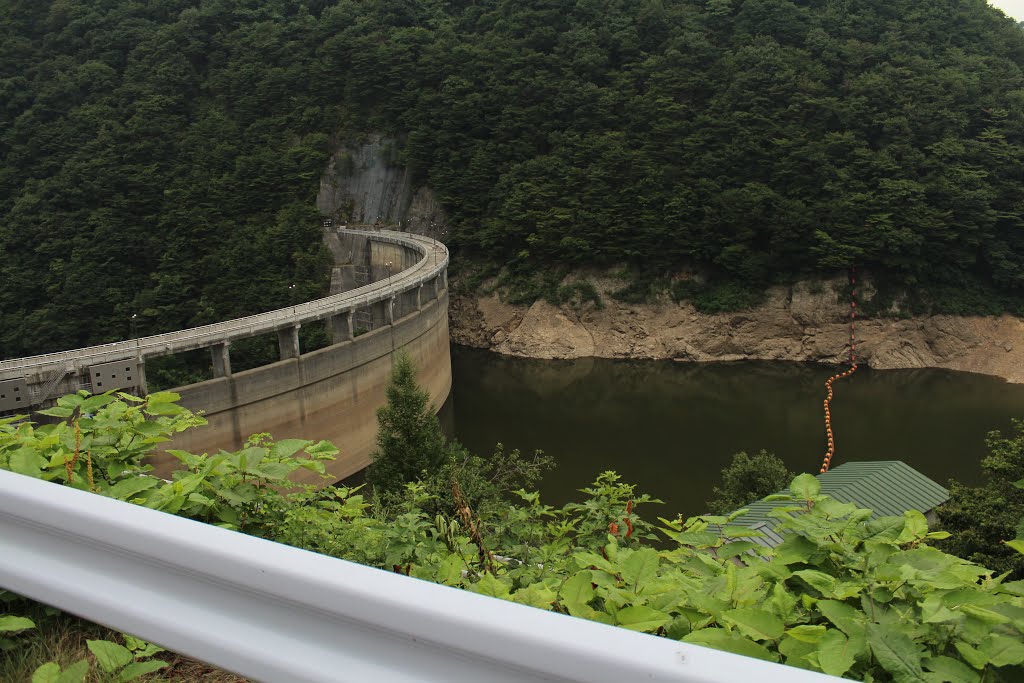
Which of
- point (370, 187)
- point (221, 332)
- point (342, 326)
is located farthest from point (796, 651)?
point (370, 187)

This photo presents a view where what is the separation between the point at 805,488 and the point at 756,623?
1026 mm

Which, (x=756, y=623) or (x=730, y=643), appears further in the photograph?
(x=756, y=623)

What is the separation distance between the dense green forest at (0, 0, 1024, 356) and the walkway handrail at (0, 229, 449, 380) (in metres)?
11.5

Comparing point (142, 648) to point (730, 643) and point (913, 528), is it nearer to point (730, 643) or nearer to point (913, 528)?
point (730, 643)

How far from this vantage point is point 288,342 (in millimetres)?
26828

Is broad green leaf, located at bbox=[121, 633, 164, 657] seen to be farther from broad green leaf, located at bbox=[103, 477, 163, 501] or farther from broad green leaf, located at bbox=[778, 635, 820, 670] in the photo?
broad green leaf, located at bbox=[778, 635, 820, 670]

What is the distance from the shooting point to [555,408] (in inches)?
1420

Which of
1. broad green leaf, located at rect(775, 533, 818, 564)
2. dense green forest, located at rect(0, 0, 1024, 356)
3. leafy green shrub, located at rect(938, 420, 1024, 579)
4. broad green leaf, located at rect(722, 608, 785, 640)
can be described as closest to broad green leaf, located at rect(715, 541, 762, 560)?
broad green leaf, located at rect(775, 533, 818, 564)

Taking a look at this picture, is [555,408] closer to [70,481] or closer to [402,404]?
[402,404]

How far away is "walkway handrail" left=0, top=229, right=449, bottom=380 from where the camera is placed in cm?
2231

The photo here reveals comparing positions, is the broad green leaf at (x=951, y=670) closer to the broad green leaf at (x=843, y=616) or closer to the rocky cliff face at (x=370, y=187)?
the broad green leaf at (x=843, y=616)

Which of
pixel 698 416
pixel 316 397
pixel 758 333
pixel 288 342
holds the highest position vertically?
pixel 288 342

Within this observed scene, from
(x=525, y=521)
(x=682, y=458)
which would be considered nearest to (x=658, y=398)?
(x=682, y=458)

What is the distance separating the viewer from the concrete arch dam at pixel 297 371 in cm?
2209
